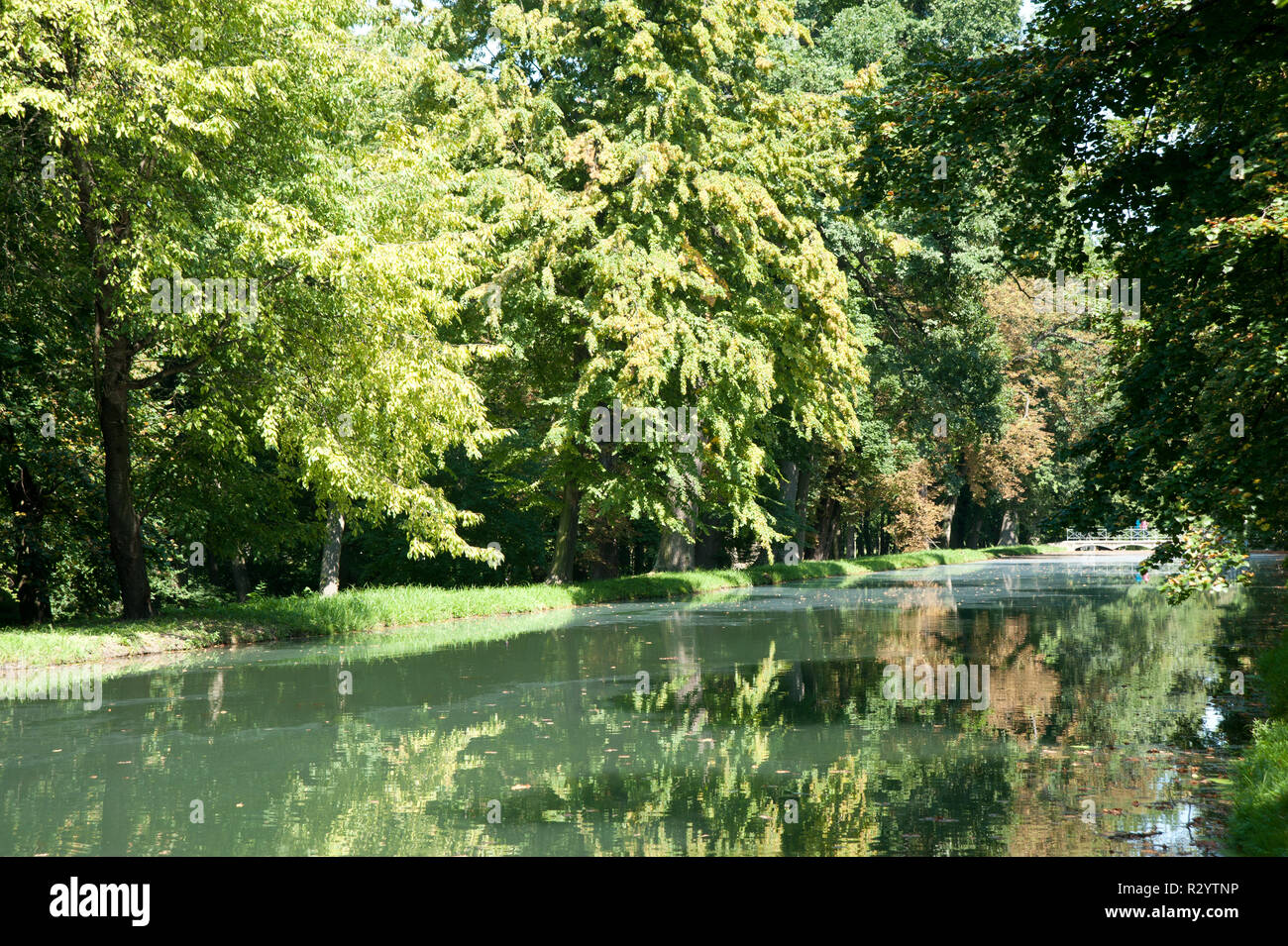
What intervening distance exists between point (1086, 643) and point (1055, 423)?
149ft

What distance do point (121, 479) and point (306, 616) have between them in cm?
385

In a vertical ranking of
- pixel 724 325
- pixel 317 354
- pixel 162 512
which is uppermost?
pixel 724 325

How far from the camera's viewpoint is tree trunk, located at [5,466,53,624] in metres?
19.2

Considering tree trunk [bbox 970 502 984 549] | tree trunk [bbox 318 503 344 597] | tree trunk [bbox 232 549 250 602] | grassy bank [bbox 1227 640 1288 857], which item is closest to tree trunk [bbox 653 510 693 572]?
tree trunk [bbox 318 503 344 597]

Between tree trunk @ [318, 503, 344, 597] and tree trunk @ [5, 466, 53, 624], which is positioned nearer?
Result: tree trunk @ [5, 466, 53, 624]

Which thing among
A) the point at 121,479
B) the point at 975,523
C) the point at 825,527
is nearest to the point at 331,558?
the point at 121,479

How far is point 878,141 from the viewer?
1319cm

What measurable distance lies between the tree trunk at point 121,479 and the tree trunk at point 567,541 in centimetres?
1132

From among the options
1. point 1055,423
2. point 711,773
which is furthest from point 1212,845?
point 1055,423

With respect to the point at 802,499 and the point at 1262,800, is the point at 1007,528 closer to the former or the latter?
the point at 802,499

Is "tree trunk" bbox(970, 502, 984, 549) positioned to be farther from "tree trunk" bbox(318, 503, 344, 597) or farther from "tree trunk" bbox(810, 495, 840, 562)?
"tree trunk" bbox(318, 503, 344, 597)

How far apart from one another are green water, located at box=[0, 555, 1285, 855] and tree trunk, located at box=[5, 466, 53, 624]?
485 cm

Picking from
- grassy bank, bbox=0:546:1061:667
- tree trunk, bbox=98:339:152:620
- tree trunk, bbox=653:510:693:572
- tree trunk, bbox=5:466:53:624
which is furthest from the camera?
tree trunk, bbox=653:510:693:572

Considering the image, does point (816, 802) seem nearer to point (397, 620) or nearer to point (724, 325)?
point (397, 620)
